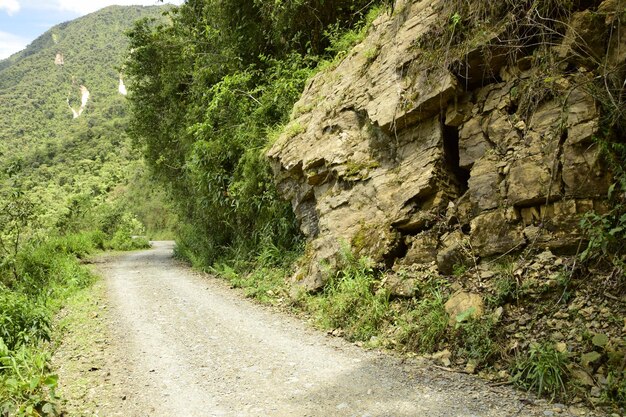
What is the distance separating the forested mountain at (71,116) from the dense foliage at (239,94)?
5045 mm

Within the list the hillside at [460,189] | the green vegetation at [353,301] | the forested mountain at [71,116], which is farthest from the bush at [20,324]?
the forested mountain at [71,116]

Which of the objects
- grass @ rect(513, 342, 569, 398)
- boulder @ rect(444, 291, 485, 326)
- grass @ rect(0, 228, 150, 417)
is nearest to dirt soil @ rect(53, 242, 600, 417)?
grass @ rect(513, 342, 569, 398)

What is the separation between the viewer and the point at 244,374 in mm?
4926

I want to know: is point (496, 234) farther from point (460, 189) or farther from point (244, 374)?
point (244, 374)

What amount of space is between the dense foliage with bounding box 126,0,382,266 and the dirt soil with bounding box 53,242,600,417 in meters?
3.83

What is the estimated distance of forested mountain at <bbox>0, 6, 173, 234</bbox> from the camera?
112 ft

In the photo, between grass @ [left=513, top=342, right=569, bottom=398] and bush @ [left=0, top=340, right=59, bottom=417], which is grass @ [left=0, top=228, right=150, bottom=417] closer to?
bush @ [left=0, top=340, right=59, bottom=417]

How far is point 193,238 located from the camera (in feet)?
56.9

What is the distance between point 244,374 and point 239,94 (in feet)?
31.6

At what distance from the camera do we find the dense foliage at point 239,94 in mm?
11172

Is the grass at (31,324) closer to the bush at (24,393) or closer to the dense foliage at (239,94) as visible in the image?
the bush at (24,393)

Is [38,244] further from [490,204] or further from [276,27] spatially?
[490,204]

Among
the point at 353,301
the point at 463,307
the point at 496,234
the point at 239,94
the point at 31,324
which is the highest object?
the point at 239,94

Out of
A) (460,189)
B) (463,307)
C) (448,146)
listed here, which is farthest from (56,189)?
(463,307)
